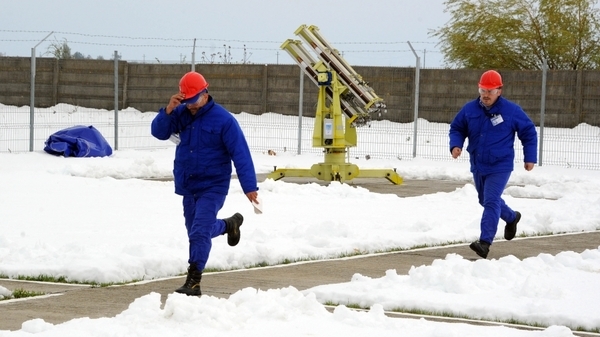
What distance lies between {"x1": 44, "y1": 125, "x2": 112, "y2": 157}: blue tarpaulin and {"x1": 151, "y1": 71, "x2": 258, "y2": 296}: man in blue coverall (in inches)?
614

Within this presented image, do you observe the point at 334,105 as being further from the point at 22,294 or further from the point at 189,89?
the point at 22,294

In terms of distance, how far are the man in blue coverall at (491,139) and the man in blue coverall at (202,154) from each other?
3430 mm

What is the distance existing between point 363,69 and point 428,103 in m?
2.26

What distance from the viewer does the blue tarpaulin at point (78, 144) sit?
24344mm

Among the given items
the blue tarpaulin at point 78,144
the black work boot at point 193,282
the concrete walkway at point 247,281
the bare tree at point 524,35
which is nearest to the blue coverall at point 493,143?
the concrete walkway at point 247,281

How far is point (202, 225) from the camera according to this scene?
8.88 meters

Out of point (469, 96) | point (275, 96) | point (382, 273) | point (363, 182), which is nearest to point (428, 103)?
point (469, 96)

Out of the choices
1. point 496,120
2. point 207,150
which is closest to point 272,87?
point 496,120

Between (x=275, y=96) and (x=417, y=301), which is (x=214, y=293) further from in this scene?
(x=275, y=96)

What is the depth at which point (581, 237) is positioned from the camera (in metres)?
13.3

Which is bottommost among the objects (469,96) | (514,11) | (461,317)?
(461,317)

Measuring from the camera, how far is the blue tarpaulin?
2434 cm

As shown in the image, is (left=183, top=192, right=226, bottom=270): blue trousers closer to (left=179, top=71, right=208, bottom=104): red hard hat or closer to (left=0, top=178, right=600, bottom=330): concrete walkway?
(left=0, top=178, right=600, bottom=330): concrete walkway

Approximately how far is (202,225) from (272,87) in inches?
1078
